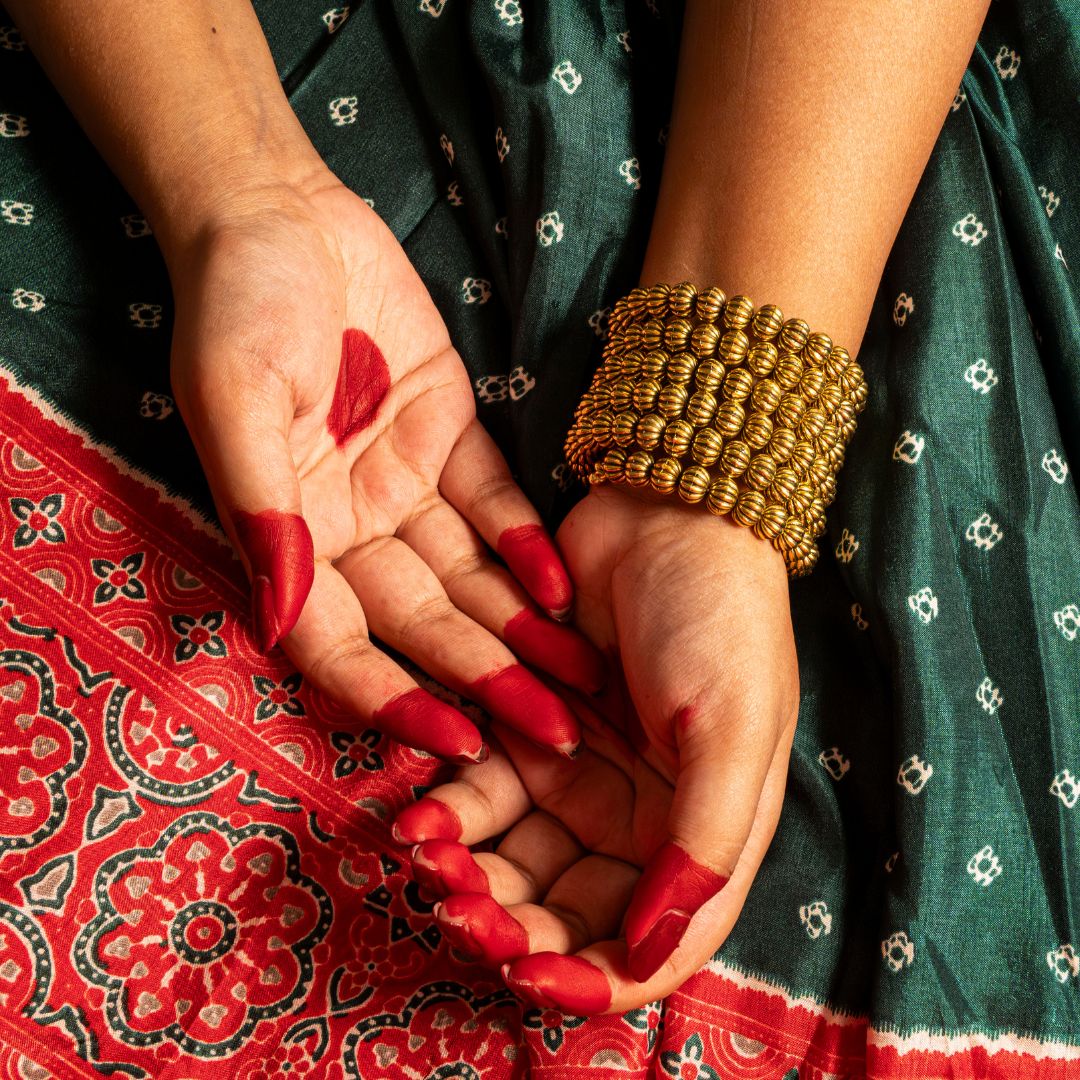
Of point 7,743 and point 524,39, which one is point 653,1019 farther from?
point 524,39

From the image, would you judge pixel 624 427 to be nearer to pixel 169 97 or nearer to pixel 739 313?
pixel 739 313

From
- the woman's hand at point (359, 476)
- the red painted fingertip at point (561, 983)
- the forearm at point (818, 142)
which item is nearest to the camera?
the red painted fingertip at point (561, 983)

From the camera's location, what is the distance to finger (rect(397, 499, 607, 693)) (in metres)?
0.95

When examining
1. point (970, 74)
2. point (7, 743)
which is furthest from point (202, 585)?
point (970, 74)

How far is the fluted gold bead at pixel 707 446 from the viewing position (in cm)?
92

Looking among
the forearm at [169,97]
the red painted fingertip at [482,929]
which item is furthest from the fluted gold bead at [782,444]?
the forearm at [169,97]

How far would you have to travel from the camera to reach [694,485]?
0.92 meters

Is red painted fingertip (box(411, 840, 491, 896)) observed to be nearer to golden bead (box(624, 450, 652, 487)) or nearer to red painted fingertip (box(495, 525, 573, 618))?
red painted fingertip (box(495, 525, 573, 618))

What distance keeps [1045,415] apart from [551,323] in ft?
1.71

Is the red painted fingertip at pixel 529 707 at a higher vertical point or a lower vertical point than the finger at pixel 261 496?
lower

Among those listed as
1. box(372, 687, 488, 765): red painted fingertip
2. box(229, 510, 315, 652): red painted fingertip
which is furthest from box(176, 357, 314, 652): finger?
box(372, 687, 488, 765): red painted fingertip

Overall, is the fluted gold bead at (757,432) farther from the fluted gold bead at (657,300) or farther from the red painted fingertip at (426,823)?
the red painted fingertip at (426,823)

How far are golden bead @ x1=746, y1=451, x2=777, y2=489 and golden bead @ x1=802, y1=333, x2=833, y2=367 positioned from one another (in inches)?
4.3

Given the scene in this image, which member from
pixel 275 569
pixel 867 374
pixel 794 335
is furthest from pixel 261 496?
pixel 867 374
